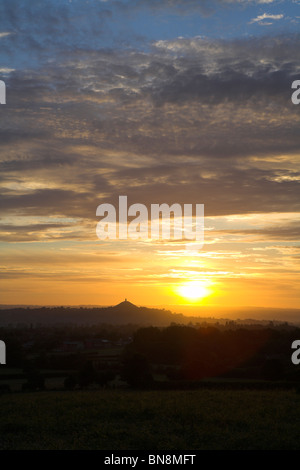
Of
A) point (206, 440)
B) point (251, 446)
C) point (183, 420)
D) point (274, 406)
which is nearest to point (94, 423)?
point (183, 420)

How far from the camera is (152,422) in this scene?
64.2 ft

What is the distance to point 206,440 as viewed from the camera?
54.7ft

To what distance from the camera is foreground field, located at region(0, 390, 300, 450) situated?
16.1m

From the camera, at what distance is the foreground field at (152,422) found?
1608 centimetres

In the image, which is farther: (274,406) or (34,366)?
(34,366)

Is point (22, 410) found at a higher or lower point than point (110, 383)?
lower

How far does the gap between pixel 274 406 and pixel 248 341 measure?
34688mm

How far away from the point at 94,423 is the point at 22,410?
16.7ft

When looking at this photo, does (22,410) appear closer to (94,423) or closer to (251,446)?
(94,423)

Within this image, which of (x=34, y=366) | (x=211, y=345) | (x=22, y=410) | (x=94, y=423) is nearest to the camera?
(x=94, y=423)

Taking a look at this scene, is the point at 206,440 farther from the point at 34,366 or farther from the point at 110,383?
the point at 34,366
